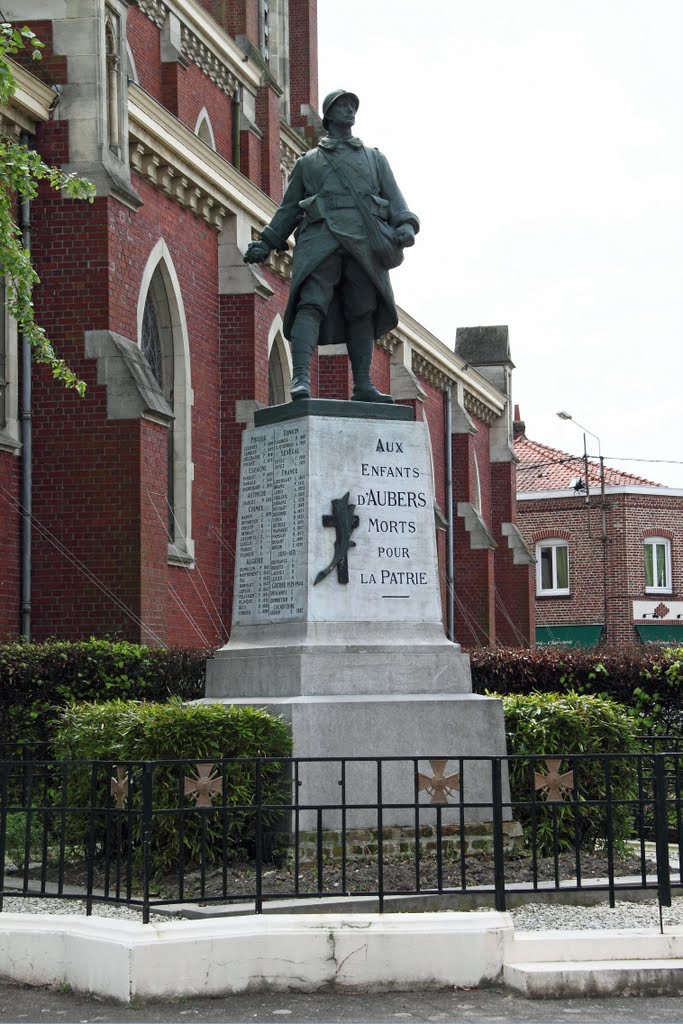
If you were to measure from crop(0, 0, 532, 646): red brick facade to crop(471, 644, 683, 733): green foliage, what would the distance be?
4261 mm

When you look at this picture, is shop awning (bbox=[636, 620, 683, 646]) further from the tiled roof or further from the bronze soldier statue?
the bronze soldier statue

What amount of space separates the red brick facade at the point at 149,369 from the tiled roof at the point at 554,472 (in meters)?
16.9

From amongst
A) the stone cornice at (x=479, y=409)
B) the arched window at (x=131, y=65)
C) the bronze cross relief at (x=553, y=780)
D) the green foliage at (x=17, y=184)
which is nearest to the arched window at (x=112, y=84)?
the green foliage at (x=17, y=184)

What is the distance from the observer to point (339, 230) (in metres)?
10.9

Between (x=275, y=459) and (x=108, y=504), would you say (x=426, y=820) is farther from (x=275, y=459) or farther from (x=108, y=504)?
(x=108, y=504)

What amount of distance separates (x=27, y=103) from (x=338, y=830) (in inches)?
438

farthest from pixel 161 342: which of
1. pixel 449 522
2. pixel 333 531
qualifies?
pixel 449 522

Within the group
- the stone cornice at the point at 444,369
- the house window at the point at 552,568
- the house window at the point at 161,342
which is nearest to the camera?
the house window at the point at 161,342

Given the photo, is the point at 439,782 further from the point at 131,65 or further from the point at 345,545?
the point at 131,65

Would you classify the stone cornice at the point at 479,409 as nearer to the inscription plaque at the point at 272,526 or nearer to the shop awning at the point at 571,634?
the shop awning at the point at 571,634

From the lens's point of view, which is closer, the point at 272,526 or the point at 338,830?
the point at 338,830

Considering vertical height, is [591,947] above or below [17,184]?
below

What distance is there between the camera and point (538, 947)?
735cm

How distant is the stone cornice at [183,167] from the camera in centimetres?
2028
